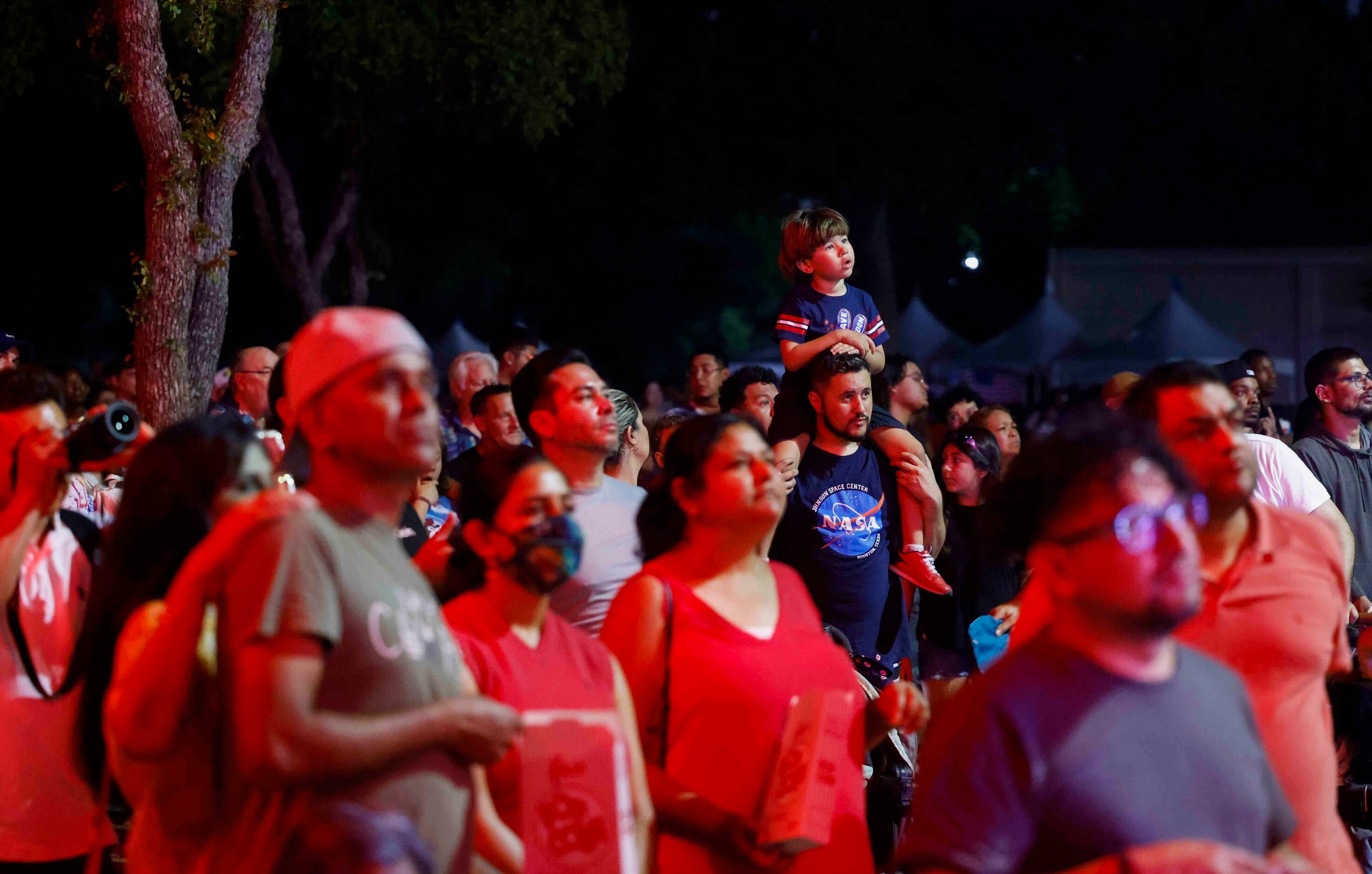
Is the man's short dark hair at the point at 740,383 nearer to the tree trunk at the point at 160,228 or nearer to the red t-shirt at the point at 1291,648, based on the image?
the tree trunk at the point at 160,228

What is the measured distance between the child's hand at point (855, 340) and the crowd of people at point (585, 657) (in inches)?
84.9

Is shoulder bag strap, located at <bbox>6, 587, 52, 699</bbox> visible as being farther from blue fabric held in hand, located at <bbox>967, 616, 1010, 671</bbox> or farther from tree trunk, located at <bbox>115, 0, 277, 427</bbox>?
tree trunk, located at <bbox>115, 0, 277, 427</bbox>

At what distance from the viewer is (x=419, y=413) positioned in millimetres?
2795

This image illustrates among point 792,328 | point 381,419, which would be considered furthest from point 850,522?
point 381,419

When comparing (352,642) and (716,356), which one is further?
A: (716,356)

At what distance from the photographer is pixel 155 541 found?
3.27 metres

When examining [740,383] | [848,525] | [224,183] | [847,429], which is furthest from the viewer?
[740,383]

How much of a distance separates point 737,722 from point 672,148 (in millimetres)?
22062

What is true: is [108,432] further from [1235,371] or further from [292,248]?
[292,248]

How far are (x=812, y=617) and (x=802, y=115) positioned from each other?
22.8m

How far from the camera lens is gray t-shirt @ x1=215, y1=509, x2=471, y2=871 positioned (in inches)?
100

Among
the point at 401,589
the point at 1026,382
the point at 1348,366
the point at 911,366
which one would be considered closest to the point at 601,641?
the point at 401,589

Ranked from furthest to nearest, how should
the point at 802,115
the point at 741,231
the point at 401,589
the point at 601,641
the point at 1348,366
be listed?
the point at 741,231
the point at 802,115
the point at 1348,366
the point at 601,641
the point at 401,589

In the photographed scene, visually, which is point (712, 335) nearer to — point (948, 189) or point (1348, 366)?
point (948, 189)
